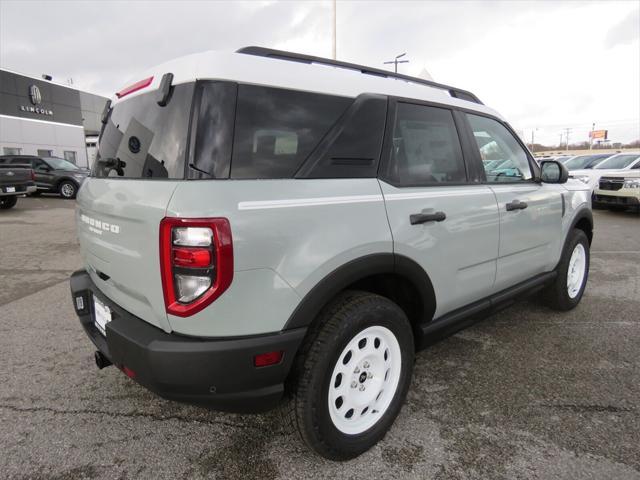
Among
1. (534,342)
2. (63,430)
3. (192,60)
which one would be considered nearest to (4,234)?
(63,430)

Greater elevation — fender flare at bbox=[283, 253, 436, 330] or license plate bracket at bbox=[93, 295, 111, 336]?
fender flare at bbox=[283, 253, 436, 330]

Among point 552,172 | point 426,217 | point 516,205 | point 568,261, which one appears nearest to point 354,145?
point 426,217

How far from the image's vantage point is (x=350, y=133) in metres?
2.05

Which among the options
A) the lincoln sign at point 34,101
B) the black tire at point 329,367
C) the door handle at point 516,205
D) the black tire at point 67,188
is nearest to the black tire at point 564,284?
the door handle at point 516,205

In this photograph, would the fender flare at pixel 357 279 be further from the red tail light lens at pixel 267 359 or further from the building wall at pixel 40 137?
the building wall at pixel 40 137

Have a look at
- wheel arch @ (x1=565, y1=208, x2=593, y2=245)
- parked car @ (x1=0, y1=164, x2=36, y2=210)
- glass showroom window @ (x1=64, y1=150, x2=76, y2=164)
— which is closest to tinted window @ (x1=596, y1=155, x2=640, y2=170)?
wheel arch @ (x1=565, y1=208, x2=593, y2=245)

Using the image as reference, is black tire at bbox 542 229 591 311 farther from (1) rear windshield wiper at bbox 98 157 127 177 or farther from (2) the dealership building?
(2) the dealership building

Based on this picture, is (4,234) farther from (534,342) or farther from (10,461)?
(534,342)

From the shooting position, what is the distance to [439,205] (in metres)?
2.33

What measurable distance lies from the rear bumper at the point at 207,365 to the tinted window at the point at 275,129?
68 cm

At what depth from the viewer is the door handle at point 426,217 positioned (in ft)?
7.14

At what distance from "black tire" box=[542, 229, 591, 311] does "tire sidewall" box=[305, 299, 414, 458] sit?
2157 millimetres

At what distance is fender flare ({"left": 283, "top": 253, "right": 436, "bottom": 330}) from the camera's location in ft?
5.85

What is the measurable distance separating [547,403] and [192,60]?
2676 mm
